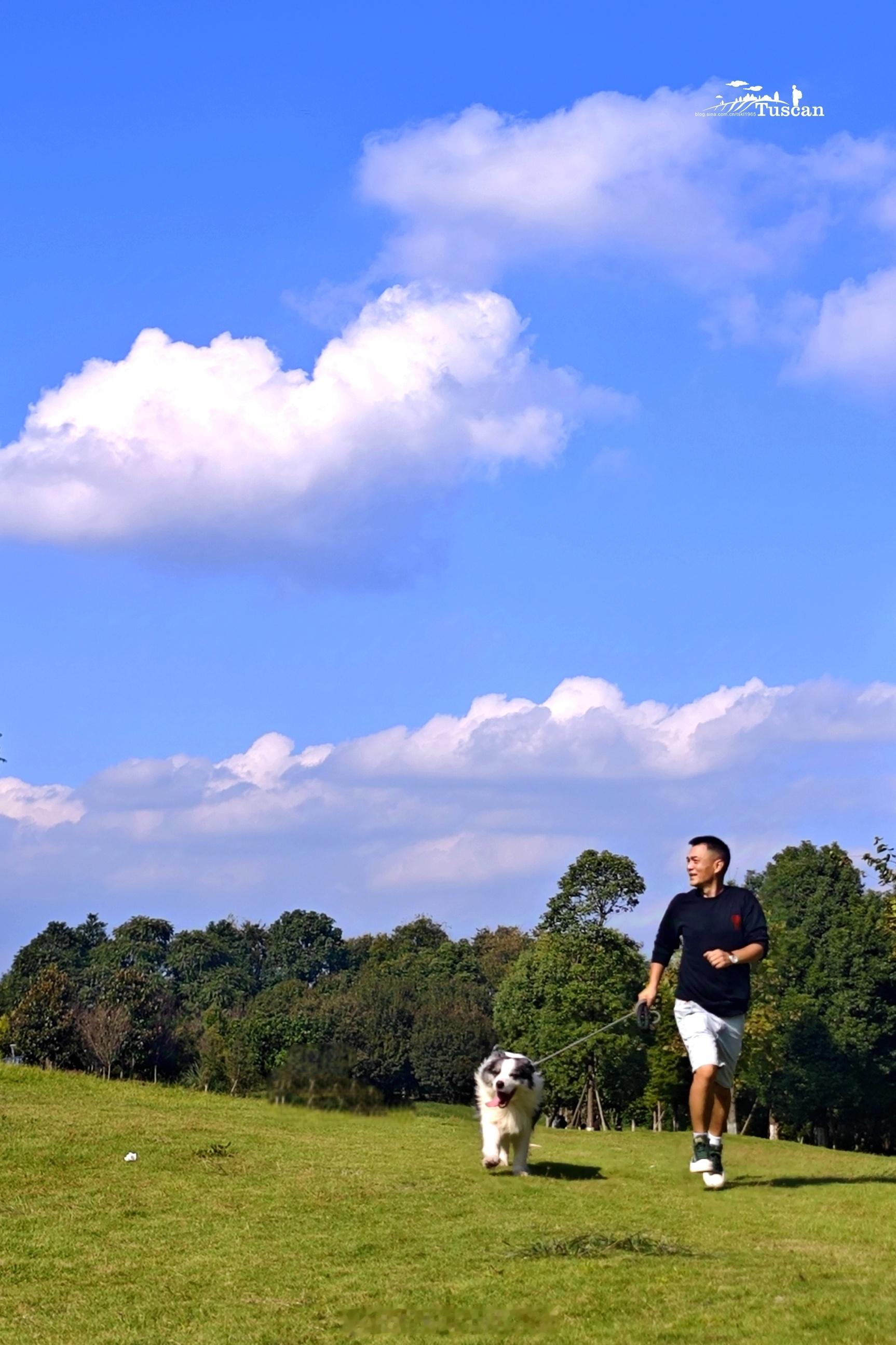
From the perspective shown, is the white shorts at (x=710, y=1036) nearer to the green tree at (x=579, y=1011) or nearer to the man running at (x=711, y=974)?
the man running at (x=711, y=974)

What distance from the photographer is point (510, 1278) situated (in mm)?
8234

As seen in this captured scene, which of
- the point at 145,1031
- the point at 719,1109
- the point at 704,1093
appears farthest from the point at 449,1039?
the point at 704,1093

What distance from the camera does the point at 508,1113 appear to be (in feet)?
43.8

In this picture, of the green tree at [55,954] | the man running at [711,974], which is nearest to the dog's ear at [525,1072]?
the man running at [711,974]

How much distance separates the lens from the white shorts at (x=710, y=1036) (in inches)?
432

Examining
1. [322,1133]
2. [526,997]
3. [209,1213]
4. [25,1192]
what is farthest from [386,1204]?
[526,997]

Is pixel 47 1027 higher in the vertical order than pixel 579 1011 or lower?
lower

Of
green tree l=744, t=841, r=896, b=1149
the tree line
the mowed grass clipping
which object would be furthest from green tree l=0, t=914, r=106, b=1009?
the mowed grass clipping

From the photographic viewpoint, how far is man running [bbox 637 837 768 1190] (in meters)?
11.0

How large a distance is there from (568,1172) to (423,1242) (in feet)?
13.5

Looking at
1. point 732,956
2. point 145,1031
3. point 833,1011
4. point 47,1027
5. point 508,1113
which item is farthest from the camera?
point 833,1011

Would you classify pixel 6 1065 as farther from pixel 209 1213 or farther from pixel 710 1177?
pixel 710 1177

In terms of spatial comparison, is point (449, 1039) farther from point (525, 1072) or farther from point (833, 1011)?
point (525, 1072)

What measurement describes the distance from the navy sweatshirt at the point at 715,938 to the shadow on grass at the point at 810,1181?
5.76 ft
